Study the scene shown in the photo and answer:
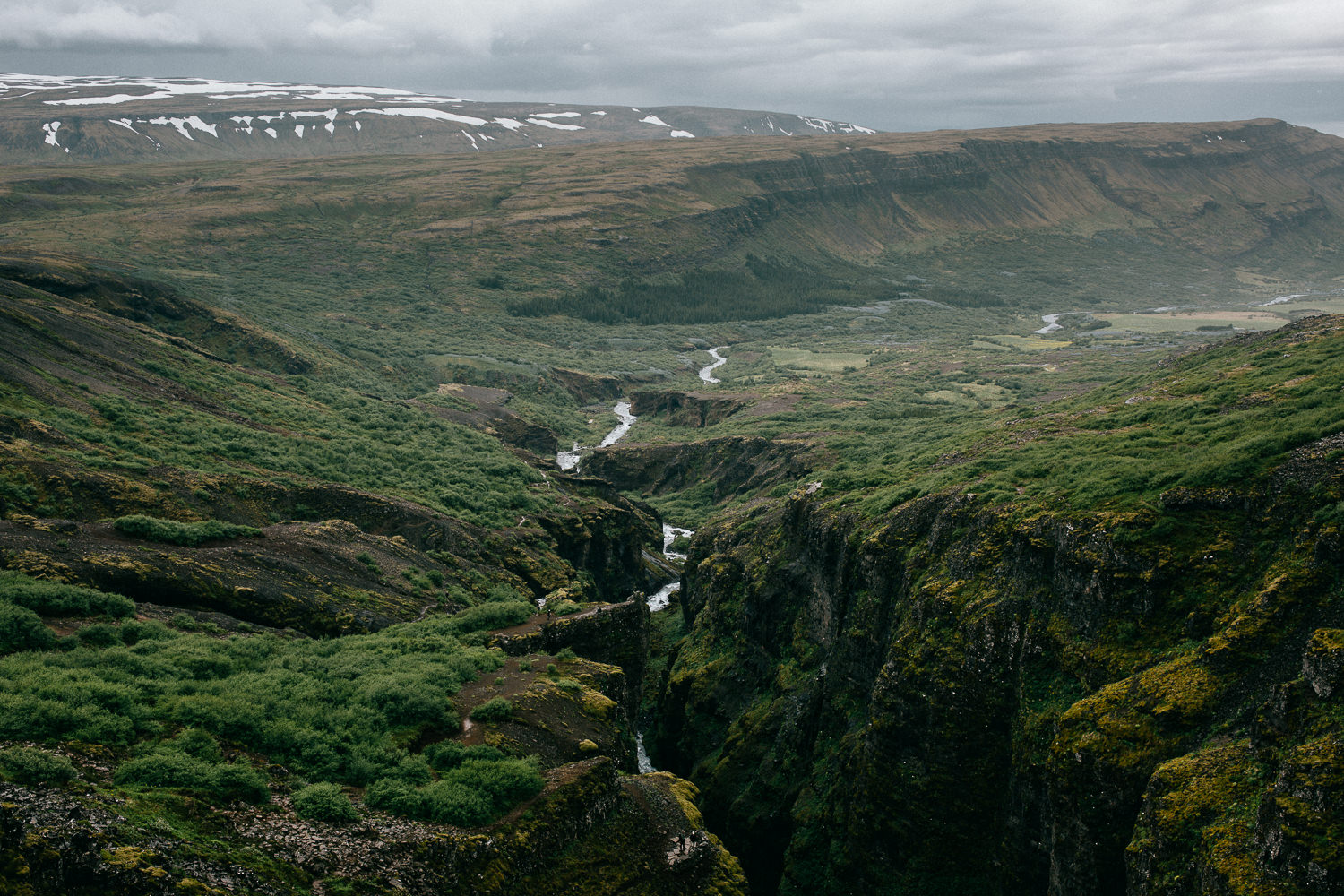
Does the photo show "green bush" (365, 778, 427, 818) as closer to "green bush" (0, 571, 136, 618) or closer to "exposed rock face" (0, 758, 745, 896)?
"exposed rock face" (0, 758, 745, 896)

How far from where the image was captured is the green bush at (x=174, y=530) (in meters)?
32.0

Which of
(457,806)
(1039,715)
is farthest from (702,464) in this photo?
(457,806)

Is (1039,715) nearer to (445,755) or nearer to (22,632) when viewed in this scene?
(445,755)

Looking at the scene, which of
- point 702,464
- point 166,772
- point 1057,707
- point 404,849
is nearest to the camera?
point 166,772

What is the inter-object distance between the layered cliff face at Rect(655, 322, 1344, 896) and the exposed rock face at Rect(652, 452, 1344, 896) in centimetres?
Result: 6

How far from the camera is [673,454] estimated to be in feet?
316

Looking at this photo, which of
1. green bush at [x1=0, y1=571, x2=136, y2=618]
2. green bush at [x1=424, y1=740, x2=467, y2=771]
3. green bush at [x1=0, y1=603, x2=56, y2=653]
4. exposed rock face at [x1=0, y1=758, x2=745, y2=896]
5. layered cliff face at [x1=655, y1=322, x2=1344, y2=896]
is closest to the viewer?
exposed rock face at [x1=0, y1=758, x2=745, y2=896]

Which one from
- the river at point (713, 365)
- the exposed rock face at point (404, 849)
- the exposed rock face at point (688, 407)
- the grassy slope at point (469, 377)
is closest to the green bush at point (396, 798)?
the exposed rock face at point (404, 849)

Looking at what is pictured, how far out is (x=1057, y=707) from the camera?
23.8 metres

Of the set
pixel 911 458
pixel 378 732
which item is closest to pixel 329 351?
pixel 911 458

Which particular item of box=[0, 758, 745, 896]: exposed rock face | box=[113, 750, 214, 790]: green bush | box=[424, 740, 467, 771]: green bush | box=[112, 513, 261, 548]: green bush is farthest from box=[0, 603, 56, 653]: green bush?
box=[424, 740, 467, 771]: green bush

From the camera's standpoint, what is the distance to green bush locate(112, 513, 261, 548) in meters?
32.0

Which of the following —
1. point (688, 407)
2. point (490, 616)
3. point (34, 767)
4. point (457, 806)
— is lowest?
point (688, 407)

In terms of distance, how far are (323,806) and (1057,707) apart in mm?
18554
